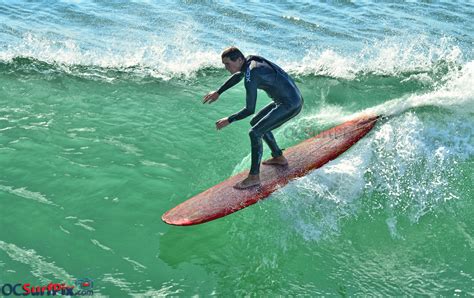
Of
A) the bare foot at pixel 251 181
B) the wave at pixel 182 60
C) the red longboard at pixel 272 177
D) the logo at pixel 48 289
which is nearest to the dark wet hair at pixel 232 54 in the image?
the bare foot at pixel 251 181

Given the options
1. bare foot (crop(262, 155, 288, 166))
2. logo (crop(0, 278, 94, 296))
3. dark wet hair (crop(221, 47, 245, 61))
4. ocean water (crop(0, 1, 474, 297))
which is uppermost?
dark wet hair (crop(221, 47, 245, 61))

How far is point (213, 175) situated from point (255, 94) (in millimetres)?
2141

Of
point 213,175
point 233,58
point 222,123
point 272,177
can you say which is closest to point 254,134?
point 222,123

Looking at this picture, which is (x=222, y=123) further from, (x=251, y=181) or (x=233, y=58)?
(x=251, y=181)

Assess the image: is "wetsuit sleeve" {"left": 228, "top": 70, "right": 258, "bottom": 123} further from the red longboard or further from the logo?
the logo

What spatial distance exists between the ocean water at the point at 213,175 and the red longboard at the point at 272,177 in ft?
0.63

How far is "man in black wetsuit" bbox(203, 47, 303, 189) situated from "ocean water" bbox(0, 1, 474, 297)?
2.69ft

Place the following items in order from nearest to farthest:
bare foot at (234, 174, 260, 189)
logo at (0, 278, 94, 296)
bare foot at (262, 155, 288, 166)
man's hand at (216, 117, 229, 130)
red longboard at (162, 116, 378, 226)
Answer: logo at (0, 278, 94, 296) → man's hand at (216, 117, 229, 130) → red longboard at (162, 116, 378, 226) → bare foot at (234, 174, 260, 189) → bare foot at (262, 155, 288, 166)

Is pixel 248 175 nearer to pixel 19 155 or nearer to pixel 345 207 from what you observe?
pixel 345 207

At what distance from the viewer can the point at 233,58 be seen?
6.30 m

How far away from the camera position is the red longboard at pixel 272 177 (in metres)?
6.65

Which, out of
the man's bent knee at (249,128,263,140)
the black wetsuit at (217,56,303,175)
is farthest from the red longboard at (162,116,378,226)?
the man's bent knee at (249,128,263,140)

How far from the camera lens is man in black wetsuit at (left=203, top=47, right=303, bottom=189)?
20.8 feet

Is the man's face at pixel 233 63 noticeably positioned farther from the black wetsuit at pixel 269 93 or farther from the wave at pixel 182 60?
the wave at pixel 182 60
